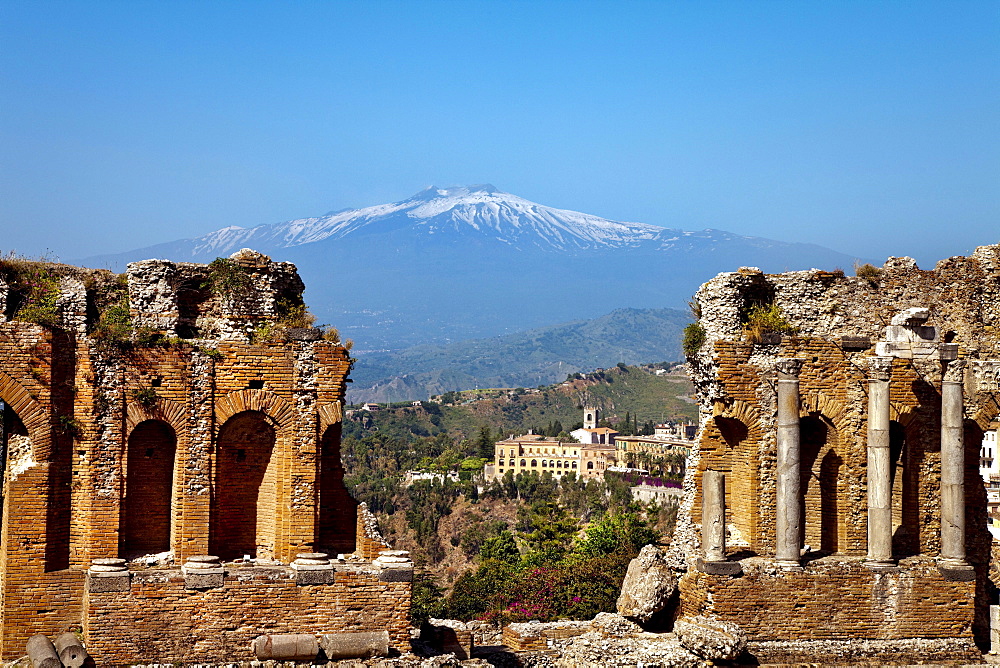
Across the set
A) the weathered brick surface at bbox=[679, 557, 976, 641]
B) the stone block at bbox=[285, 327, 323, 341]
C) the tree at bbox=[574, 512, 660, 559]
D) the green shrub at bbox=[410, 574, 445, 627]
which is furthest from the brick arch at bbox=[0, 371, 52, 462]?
the tree at bbox=[574, 512, 660, 559]

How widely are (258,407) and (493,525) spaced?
254 ft

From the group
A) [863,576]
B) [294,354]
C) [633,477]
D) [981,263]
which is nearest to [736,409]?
[863,576]

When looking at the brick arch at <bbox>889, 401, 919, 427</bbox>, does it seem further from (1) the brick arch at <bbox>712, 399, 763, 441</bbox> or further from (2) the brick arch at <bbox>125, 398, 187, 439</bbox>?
(2) the brick arch at <bbox>125, 398, 187, 439</bbox>

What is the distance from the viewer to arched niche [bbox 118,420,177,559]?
22.1 m

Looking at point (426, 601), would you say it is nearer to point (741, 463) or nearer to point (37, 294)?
point (741, 463)

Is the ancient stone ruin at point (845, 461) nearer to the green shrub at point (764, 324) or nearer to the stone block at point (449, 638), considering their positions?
the green shrub at point (764, 324)

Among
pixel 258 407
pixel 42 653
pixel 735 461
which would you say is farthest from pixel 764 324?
pixel 42 653

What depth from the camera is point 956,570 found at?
77.4 feet

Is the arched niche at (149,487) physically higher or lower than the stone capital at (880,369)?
lower

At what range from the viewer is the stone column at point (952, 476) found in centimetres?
2362

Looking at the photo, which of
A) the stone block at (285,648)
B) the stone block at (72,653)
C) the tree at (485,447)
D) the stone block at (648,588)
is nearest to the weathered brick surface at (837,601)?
the stone block at (648,588)

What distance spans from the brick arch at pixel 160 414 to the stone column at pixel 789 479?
11.1 meters

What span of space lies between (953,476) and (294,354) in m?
12.6

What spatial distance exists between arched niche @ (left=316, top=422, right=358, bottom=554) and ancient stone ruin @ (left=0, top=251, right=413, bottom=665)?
0.09 ft
